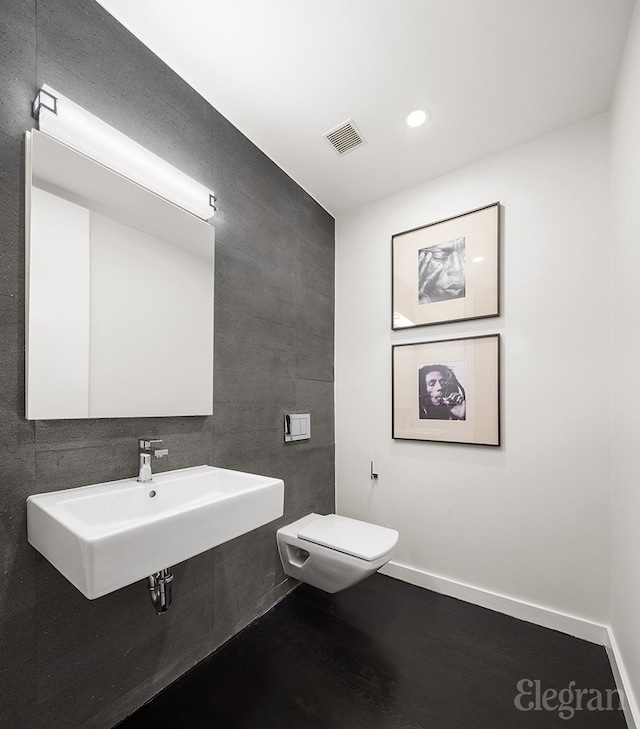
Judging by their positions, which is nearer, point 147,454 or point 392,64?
point 147,454

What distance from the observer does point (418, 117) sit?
1.79 m

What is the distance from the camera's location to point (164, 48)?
1.46 meters

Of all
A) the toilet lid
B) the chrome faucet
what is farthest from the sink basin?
the toilet lid

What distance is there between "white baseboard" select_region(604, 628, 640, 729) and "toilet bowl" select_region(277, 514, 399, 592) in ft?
3.07

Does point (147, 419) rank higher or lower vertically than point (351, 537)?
higher

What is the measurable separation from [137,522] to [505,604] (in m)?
1.96

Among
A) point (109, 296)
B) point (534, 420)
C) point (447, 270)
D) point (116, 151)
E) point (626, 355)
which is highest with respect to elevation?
point (116, 151)

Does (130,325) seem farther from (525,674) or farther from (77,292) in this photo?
(525,674)

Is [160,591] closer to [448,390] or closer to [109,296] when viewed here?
[109,296]

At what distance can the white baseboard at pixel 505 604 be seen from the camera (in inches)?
66.4

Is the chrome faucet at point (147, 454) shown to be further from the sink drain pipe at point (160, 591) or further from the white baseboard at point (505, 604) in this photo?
the white baseboard at point (505, 604)

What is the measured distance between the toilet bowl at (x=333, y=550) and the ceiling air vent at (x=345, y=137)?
82.6 inches

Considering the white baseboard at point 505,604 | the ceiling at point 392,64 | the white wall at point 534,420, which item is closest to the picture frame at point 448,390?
the white wall at point 534,420

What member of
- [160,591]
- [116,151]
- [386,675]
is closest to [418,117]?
[116,151]
